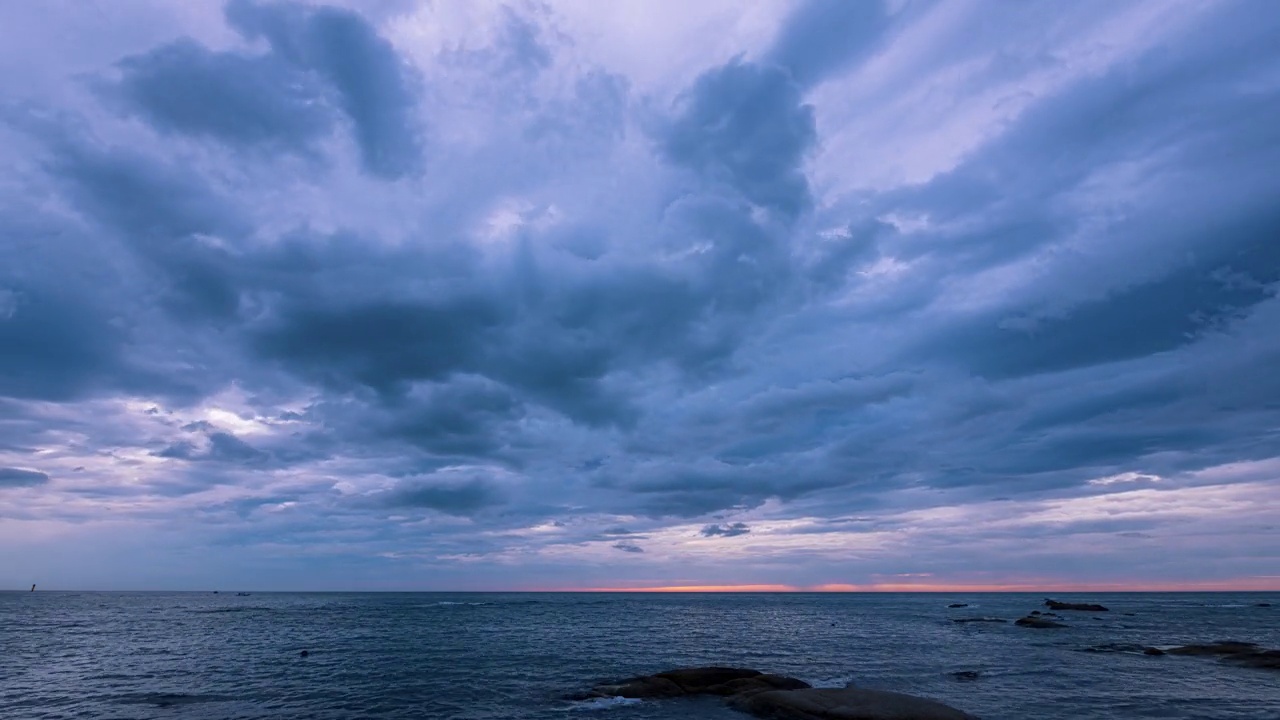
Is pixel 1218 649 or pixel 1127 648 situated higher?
pixel 1218 649

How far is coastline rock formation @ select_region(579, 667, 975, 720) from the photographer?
32750 mm

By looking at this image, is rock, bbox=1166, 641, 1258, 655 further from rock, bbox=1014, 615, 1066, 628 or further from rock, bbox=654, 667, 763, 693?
rock, bbox=654, 667, 763, 693

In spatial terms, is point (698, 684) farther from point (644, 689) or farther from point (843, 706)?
point (843, 706)

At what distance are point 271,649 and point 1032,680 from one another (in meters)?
72.1

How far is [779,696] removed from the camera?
3738 centimetres

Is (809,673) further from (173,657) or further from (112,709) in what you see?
(173,657)

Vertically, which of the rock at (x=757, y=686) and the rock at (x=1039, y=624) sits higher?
the rock at (x=757, y=686)

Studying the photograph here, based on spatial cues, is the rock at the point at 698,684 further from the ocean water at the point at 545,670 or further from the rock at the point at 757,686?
the ocean water at the point at 545,670

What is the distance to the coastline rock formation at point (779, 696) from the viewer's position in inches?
1289

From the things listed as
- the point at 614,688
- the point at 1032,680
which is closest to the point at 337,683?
the point at 614,688

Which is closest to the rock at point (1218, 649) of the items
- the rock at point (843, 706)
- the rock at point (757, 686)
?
the rock at point (843, 706)

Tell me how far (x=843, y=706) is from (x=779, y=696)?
4.32 m

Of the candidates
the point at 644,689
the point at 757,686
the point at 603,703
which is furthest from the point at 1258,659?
the point at 603,703

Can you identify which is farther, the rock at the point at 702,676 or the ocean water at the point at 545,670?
the rock at the point at 702,676
